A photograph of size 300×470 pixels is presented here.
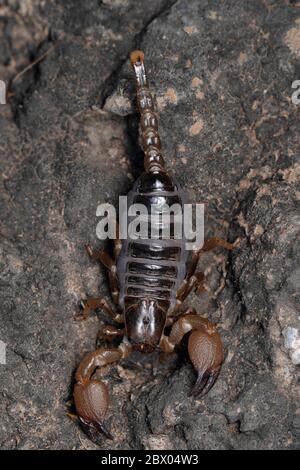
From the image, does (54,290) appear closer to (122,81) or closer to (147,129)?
(147,129)

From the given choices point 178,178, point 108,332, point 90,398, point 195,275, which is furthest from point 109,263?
point 90,398

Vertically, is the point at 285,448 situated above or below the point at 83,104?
below

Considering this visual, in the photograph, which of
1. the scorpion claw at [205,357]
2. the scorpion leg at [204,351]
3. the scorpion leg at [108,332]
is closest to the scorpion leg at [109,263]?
the scorpion leg at [108,332]

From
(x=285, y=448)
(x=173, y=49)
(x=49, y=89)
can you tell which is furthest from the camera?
(x=49, y=89)

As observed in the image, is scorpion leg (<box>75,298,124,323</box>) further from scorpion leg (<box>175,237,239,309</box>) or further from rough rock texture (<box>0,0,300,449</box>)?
scorpion leg (<box>175,237,239,309</box>)

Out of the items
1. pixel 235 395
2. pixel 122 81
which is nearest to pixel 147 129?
pixel 122 81

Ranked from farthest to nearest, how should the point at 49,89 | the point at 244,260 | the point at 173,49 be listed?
1. the point at 49,89
2. the point at 173,49
3. the point at 244,260

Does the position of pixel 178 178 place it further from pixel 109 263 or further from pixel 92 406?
pixel 92 406

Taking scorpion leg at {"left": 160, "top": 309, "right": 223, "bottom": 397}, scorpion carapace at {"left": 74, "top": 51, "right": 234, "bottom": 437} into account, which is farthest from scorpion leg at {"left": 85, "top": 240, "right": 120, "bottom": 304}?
scorpion leg at {"left": 160, "top": 309, "right": 223, "bottom": 397}
